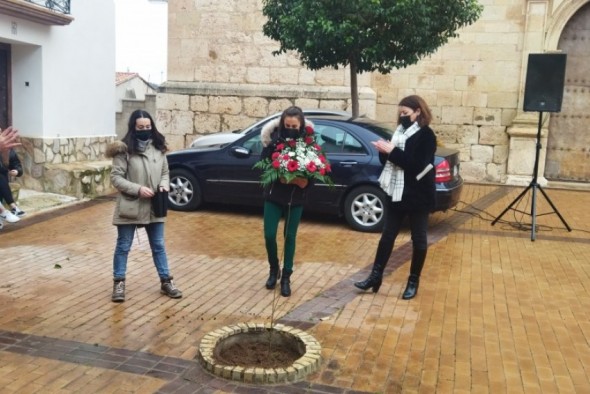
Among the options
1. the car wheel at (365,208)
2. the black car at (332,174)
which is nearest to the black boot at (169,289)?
the black car at (332,174)

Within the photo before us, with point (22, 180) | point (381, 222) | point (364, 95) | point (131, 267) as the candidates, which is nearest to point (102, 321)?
point (131, 267)

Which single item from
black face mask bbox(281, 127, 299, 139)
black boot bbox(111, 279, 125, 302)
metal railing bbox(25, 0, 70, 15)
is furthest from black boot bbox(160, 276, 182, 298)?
metal railing bbox(25, 0, 70, 15)

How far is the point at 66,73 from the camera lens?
10773 millimetres

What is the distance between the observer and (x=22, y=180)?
10391 millimetres

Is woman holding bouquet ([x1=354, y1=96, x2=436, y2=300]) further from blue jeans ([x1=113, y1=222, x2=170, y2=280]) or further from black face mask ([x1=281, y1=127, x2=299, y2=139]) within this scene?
blue jeans ([x1=113, y1=222, x2=170, y2=280])

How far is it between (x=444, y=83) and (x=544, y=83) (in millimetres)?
5923

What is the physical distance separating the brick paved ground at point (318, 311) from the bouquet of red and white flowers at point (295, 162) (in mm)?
1131

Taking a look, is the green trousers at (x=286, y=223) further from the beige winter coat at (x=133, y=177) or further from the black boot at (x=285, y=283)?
the beige winter coat at (x=133, y=177)

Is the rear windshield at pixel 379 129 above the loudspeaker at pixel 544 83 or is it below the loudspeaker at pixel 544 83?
below

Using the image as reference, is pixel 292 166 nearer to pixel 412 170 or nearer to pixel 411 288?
pixel 412 170

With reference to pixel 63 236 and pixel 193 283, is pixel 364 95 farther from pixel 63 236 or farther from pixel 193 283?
pixel 193 283

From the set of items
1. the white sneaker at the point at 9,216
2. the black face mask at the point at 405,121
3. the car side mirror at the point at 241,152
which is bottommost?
the white sneaker at the point at 9,216

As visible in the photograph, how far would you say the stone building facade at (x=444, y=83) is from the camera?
13.7 m

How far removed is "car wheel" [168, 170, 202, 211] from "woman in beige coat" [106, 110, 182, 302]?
4145 mm
